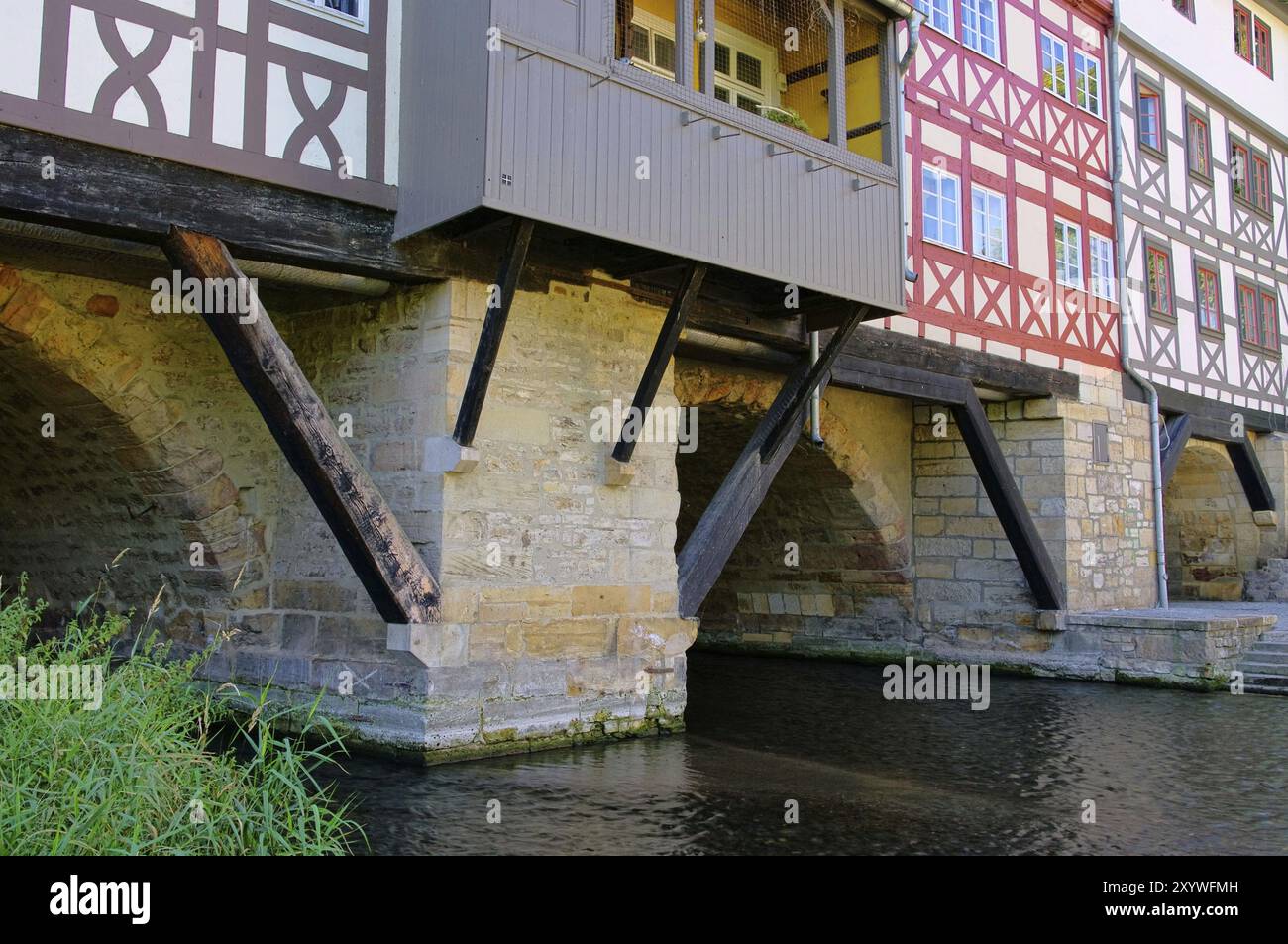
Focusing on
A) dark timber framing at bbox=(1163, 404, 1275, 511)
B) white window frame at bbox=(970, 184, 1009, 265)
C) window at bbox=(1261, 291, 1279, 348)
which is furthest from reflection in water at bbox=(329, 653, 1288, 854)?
window at bbox=(1261, 291, 1279, 348)

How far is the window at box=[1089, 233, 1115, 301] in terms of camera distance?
39.8 feet

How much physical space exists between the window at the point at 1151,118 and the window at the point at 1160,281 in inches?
45.0

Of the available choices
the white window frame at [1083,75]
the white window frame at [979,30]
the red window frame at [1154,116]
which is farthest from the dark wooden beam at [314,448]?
the red window frame at [1154,116]

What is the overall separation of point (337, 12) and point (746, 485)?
154 inches

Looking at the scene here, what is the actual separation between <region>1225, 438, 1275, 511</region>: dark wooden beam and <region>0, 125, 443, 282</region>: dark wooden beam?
1194cm

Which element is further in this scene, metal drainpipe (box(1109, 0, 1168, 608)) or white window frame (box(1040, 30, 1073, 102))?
metal drainpipe (box(1109, 0, 1168, 608))

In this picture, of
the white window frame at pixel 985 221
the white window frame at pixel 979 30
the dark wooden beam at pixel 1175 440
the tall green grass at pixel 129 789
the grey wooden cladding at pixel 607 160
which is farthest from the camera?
the dark wooden beam at pixel 1175 440

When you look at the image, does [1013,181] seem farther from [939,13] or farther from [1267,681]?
[1267,681]

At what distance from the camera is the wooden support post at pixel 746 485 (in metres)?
7.70

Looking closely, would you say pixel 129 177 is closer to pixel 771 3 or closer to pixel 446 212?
pixel 446 212

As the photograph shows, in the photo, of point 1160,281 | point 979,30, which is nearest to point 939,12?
point 979,30

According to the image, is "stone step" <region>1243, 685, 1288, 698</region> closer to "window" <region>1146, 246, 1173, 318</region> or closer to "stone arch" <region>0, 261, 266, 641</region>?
"window" <region>1146, 246, 1173, 318</region>

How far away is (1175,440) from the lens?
1312 cm

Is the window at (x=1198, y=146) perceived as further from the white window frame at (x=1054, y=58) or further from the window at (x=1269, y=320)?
the white window frame at (x=1054, y=58)
